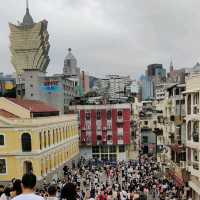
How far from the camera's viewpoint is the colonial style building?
104 ft

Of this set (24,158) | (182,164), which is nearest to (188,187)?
(182,164)

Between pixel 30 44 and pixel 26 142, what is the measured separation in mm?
66690

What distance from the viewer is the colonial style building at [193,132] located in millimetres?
31781

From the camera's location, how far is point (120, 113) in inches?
2734

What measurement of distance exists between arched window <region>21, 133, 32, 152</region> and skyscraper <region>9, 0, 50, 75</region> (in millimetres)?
62106

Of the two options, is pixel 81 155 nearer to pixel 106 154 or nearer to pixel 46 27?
pixel 106 154

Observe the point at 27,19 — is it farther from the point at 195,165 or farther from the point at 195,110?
the point at 195,165

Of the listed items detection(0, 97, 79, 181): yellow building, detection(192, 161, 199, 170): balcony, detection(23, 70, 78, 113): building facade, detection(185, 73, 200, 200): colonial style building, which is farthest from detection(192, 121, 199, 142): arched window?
detection(23, 70, 78, 113): building facade

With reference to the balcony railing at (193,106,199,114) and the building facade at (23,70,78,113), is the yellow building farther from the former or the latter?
the building facade at (23,70,78,113)

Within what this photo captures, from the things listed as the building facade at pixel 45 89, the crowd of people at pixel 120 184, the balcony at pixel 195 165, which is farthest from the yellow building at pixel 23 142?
the building facade at pixel 45 89

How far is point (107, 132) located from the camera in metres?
69.2

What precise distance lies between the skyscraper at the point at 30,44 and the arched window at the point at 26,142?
6211cm

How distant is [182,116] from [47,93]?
4542 cm

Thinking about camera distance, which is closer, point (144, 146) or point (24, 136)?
point (24, 136)
